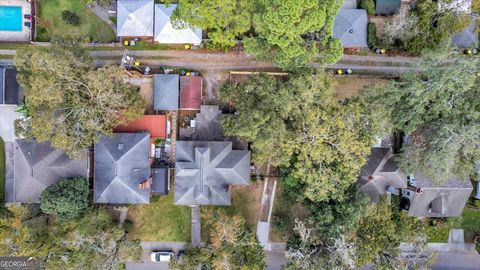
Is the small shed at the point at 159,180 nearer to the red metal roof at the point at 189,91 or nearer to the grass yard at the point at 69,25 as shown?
the red metal roof at the point at 189,91

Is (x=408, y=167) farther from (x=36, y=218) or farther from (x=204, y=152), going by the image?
(x=36, y=218)

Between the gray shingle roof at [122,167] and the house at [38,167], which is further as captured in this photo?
the house at [38,167]

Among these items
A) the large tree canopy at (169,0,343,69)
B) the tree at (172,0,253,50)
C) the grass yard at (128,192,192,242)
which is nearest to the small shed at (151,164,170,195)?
the grass yard at (128,192,192,242)

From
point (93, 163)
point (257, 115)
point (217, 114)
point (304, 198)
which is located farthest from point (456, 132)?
point (93, 163)

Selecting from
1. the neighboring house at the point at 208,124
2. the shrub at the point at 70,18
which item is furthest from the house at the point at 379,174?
the shrub at the point at 70,18

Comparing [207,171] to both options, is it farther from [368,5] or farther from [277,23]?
[368,5]

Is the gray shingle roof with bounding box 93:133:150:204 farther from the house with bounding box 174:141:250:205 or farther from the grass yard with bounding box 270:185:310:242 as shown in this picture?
the grass yard with bounding box 270:185:310:242
